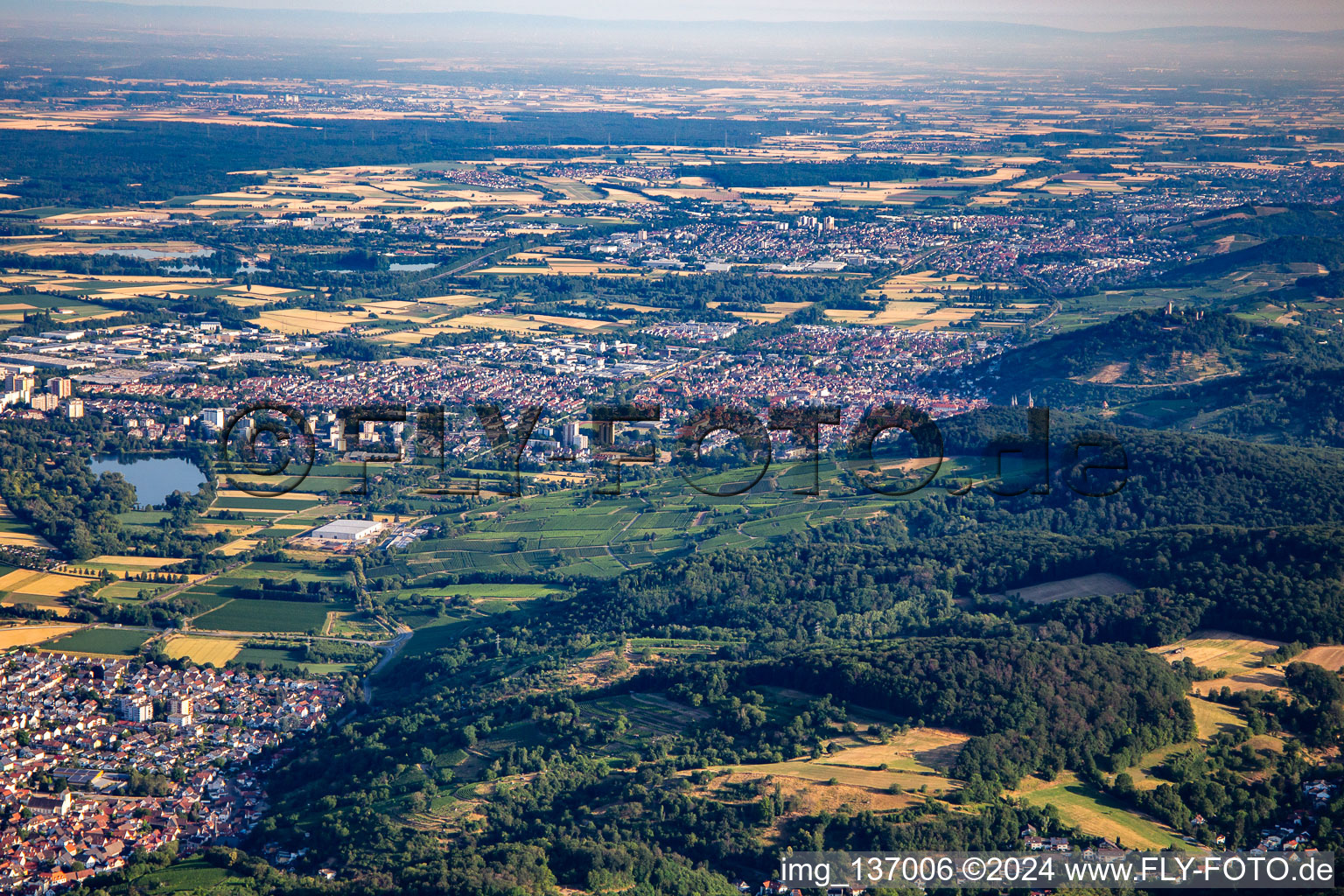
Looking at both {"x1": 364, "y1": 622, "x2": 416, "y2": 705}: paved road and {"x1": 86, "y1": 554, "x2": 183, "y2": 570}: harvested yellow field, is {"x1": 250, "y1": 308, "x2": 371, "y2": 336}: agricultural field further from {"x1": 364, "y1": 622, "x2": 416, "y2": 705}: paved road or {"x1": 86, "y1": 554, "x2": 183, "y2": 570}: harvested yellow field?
{"x1": 364, "y1": 622, "x2": 416, "y2": 705}: paved road

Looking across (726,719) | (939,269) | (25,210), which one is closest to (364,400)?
(726,719)

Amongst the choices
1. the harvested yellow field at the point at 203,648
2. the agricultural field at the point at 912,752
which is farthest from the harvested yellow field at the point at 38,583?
the agricultural field at the point at 912,752

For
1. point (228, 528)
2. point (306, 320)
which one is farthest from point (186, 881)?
point (306, 320)

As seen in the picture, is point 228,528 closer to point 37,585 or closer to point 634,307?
point 37,585

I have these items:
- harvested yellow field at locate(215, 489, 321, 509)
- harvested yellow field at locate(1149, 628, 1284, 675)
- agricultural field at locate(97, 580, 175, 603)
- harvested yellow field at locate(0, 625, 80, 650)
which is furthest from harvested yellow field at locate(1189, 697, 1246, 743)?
harvested yellow field at locate(215, 489, 321, 509)

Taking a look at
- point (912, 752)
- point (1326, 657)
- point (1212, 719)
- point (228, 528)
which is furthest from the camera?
point (228, 528)
